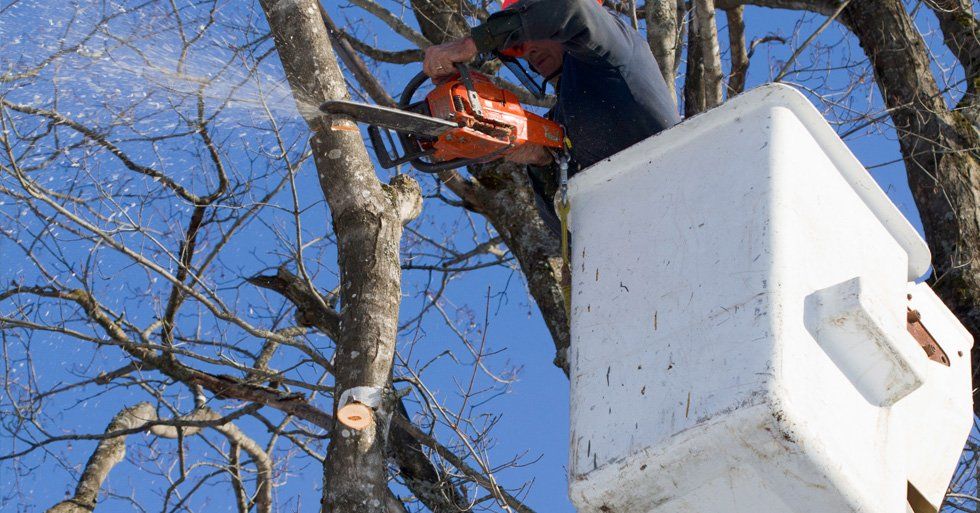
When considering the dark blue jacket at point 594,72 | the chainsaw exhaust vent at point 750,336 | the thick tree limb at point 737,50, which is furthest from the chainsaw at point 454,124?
the thick tree limb at point 737,50

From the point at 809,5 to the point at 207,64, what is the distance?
2.50m

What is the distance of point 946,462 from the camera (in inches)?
90.2

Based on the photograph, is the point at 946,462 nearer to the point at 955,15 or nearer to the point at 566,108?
the point at 566,108

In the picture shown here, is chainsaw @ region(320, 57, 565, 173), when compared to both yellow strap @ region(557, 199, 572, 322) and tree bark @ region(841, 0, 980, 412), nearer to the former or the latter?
yellow strap @ region(557, 199, 572, 322)

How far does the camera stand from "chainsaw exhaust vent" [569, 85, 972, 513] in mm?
1847

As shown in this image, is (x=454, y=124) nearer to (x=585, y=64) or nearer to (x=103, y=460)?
(x=585, y=64)

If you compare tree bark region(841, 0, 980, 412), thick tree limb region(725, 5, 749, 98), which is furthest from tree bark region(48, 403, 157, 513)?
tree bark region(841, 0, 980, 412)

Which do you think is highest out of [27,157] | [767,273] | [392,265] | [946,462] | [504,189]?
[27,157]

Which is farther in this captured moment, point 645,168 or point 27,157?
point 27,157

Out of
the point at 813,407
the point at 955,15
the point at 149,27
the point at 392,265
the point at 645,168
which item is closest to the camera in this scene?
the point at 813,407

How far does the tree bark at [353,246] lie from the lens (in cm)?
251

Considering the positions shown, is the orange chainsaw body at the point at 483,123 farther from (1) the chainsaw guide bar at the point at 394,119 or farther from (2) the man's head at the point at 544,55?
(2) the man's head at the point at 544,55

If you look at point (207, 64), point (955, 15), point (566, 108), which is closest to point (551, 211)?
point (566, 108)

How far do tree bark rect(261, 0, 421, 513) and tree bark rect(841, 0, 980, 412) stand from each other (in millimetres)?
1876
